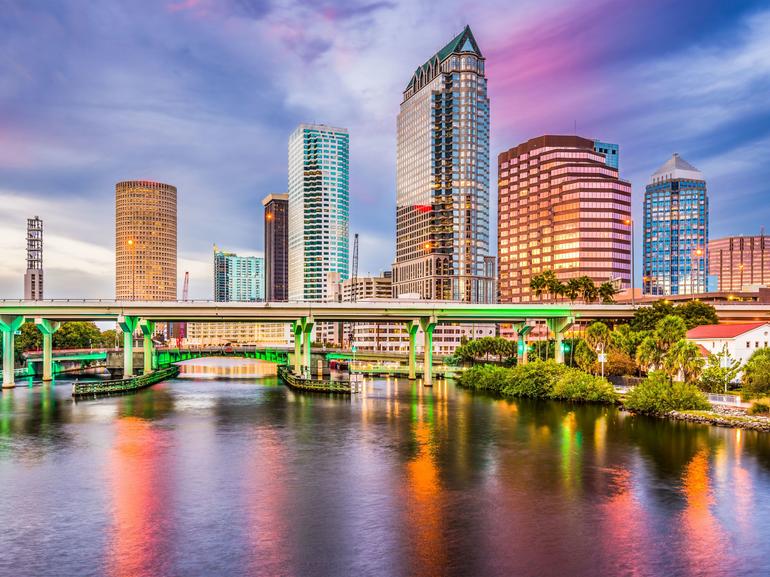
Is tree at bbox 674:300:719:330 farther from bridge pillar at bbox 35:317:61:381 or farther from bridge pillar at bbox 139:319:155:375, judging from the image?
bridge pillar at bbox 35:317:61:381

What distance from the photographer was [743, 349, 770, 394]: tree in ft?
294

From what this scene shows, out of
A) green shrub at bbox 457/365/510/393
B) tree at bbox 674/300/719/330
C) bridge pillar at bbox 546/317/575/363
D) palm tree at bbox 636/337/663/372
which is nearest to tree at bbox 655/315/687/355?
palm tree at bbox 636/337/663/372

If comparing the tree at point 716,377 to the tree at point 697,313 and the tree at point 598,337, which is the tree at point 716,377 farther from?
the tree at point 697,313

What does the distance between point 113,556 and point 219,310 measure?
363ft

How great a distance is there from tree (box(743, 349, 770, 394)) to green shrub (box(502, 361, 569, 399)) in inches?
1271

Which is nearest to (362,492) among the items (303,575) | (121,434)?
(303,575)

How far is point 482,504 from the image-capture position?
48781 mm

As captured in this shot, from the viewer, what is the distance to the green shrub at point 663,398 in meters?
89.0

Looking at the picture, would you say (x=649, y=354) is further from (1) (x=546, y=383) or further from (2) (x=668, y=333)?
(1) (x=546, y=383)

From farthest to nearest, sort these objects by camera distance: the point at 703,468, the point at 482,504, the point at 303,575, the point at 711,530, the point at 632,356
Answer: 1. the point at 632,356
2. the point at 703,468
3. the point at 482,504
4. the point at 711,530
5. the point at 303,575

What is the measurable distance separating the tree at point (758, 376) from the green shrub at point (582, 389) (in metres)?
19.0

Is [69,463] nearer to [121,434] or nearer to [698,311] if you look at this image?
[121,434]

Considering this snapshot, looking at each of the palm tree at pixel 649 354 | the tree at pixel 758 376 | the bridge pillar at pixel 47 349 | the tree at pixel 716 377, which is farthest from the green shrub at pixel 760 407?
the bridge pillar at pixel 47 349

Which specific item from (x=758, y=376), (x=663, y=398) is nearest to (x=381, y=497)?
(x=663, y=398)
